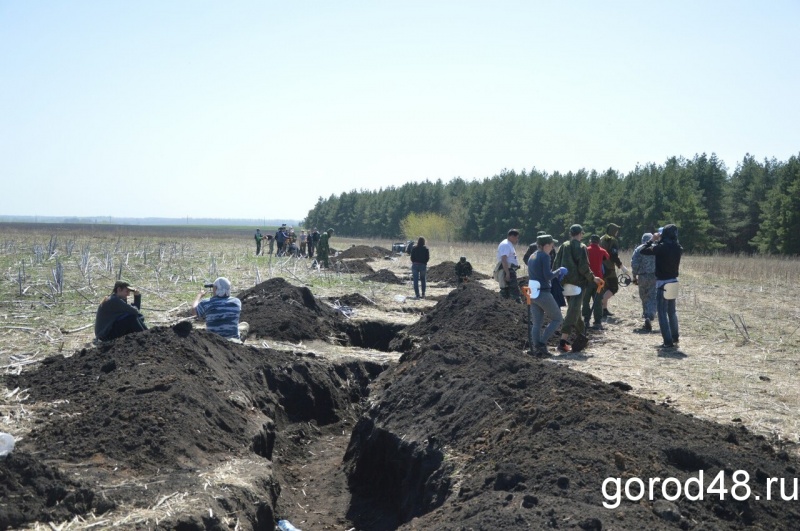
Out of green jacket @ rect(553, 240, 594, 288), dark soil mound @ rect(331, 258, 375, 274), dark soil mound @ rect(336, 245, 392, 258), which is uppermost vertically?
green jacket @ rect(553, 240, 594, 288)

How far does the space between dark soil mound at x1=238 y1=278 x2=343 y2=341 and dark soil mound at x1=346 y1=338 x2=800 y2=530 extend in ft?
13.4

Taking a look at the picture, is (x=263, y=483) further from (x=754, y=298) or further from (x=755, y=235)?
(x=755, y=235)

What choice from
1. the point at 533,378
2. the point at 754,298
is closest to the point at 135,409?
the point at 533,378

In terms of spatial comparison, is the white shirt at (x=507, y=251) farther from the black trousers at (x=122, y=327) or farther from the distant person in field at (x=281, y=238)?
the distant person in field at (x=281, y=238)

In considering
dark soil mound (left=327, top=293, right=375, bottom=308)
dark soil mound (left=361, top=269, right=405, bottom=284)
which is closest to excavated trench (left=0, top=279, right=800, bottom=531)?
dark soil mound (left=327, top=293, right=375, bottom=308)

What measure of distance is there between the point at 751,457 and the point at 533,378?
256cm

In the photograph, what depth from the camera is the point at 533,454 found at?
5.20 metres

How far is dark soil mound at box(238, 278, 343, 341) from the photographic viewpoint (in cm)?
1264

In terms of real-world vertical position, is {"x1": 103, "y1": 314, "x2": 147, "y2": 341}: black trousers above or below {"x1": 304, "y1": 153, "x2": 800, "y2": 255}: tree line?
below

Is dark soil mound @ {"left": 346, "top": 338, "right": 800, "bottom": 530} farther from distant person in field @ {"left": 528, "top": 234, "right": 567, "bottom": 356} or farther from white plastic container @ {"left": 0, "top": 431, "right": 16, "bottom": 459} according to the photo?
white plastic container @ {"left": 0, "top": 431, "right": 16, "bottom": 459}

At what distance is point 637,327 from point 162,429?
9.52 metres

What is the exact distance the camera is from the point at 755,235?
47156mm

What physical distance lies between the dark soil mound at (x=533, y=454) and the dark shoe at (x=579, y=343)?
276 centimetres

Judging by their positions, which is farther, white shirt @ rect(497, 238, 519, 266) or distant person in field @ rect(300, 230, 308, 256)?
distant person in field @ rect(300, 230, 308, 256)
